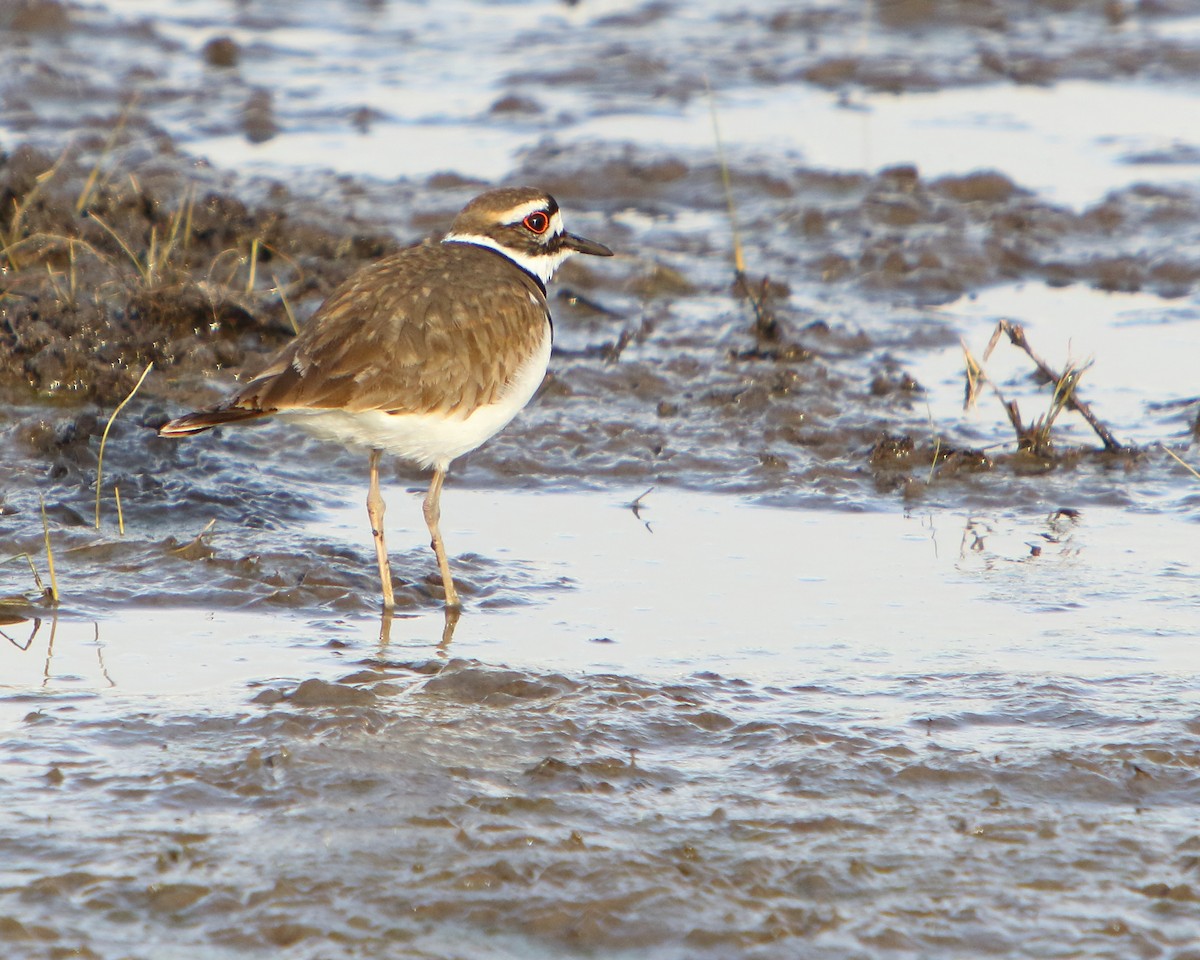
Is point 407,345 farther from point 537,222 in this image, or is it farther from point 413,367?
point 537,222

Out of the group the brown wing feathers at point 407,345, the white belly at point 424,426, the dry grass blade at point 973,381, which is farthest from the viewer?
the dry grass blade at point 973,381

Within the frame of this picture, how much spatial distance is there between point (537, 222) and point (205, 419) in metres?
1.81

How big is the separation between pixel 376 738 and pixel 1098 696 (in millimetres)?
1989

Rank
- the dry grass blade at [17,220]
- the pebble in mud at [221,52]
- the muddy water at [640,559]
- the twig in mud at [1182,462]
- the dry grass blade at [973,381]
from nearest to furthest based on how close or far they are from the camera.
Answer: the muddy water at [640,559]
the twig in mud at [1182,462]
the dry grass blade at [973,381]
the dry grass blade at [17,220]
the pebble in mud at [221,52]

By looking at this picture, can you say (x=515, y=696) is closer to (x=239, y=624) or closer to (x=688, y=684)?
(x=688, y=684)

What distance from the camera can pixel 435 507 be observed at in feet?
19.0

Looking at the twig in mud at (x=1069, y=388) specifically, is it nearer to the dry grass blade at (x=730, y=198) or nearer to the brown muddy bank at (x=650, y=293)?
the brown muddy bank at (x=650, y=293)

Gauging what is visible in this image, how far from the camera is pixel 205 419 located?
516 centimetres

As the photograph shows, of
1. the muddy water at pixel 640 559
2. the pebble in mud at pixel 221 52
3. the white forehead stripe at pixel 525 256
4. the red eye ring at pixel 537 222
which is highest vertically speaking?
the pebble in mud at pixel 221 52

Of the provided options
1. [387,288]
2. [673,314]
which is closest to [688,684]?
[387,288]

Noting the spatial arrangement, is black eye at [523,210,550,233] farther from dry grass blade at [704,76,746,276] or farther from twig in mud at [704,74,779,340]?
dry grass blade at [704,76,746,276]

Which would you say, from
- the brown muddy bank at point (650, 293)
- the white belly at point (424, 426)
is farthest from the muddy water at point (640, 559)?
the white belly at point (424, 426)

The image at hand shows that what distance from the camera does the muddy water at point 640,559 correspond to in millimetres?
3721

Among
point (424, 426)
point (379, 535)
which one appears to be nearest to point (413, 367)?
point (424, 426)
